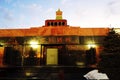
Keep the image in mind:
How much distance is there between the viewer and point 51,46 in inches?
655

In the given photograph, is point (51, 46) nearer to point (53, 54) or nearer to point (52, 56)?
point (53, 54)

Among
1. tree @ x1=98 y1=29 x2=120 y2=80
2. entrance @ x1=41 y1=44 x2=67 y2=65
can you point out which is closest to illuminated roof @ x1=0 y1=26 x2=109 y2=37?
entrance @ x1=41 y1=44 x2=67 y2=65

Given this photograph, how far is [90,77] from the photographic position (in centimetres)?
622

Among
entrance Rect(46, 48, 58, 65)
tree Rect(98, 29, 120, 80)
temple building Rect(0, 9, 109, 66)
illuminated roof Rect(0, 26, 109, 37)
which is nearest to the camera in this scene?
tree Rect(98, 29, 120, 80)

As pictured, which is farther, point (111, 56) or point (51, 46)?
point (51, 46)

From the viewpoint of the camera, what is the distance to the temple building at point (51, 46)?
15.9 m

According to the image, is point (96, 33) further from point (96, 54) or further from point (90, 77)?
point (90, 77)

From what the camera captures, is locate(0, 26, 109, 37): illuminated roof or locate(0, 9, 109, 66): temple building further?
locate(0, 26, 109, 37): illuminated roof

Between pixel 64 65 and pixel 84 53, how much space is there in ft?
6.46

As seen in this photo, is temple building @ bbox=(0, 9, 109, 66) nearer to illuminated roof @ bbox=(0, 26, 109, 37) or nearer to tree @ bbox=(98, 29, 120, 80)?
illuminated roof @ bbox=(0, 26, 109, 37)

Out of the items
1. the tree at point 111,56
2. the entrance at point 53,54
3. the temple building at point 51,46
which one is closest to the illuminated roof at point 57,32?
the temple building at point 51,46

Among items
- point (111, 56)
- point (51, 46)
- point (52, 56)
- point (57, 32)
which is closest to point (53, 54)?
point (52, 56)

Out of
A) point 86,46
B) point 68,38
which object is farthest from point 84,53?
point 68,38

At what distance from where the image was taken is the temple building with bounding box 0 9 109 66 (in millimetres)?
15922
